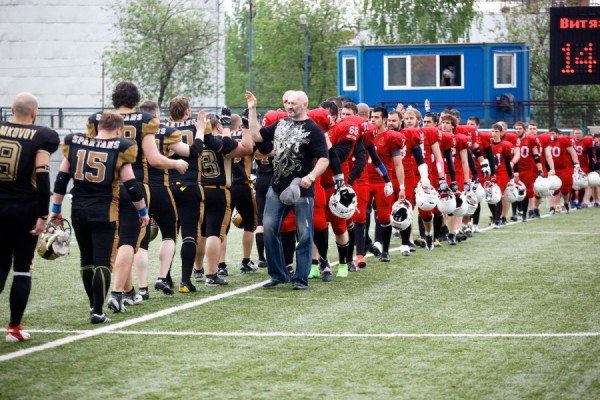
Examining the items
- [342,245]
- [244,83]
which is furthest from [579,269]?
[244,83]

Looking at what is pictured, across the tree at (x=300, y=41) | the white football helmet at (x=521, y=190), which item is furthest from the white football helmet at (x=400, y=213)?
the tree at (x=300, y=41)

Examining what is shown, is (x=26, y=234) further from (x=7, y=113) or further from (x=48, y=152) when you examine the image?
(x=7, y=113)

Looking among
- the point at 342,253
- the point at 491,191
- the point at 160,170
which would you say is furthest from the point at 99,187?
the point at 491,191

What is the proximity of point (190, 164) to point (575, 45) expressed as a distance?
1356 cm

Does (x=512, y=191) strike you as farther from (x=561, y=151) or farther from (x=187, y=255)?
(x=187, y=255)

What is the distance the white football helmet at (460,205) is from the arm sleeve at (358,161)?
3501 mm

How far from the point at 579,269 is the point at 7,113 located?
30.5 meters

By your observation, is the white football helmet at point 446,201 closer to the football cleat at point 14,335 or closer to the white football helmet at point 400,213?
the white football helmet at point 400,213

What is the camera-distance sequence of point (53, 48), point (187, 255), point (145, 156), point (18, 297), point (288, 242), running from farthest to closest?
point (53, 48) → point (288, 242) → point (187, 255) → point (145, 156) → point (18, 297)

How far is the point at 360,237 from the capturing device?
12781 millimetres

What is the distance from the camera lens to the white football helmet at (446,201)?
1496 centimetres

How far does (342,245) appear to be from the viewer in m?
11.9

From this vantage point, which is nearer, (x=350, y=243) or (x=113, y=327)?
(x=113, y=327)

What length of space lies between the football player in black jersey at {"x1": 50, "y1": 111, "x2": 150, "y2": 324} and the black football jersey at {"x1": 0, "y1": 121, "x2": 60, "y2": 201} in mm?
572
